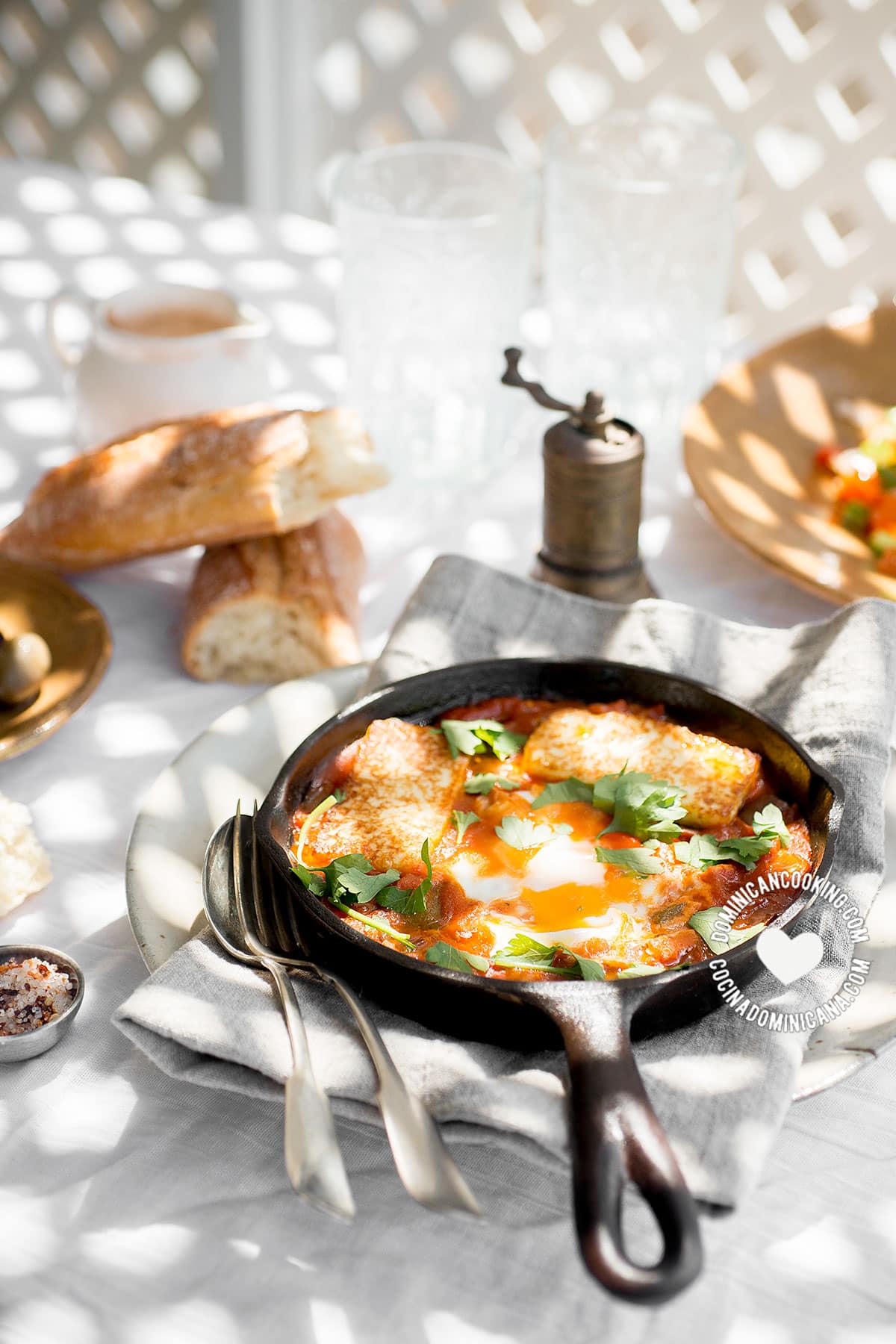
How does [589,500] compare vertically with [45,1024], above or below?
above

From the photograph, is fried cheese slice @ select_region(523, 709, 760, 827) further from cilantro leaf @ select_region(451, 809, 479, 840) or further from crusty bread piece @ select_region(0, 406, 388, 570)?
crusty bread piece @ select_region(0, 406, 388, 570)

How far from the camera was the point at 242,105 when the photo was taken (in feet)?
14.3

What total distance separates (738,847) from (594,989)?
25cm

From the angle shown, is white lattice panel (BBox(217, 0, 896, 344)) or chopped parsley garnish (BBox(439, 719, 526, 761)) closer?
chopped parsley garnish (BBox(439, 719, 526, 761))

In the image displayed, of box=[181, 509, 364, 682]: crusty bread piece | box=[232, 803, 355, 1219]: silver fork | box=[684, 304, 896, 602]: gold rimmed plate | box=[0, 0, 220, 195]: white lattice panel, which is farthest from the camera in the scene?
box=[0, 0, 220, 195]: white lattice panel

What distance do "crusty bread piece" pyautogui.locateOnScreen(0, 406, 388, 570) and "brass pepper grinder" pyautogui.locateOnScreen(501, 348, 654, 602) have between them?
0.22 meters

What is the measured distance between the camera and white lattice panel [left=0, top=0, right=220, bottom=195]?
16.5 ft

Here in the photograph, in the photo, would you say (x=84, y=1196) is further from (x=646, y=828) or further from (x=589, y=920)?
(x=646, y=828)

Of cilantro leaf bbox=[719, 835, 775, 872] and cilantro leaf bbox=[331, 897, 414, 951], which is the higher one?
cilantro leaf bbox=[719, 835, 775, 872]

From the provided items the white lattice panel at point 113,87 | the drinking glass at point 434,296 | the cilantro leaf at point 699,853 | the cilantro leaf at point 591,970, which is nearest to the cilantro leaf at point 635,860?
the cilantro leaf at point 699,853

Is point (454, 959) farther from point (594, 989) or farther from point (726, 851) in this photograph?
point (726, 851)

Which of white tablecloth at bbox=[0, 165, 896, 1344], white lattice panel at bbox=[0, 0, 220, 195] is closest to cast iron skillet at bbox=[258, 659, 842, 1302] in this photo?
white tablecloth at bbox=[0, 165, 896, 1344]

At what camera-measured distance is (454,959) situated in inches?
36.6

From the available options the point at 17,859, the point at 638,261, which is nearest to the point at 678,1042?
the point at 17,859
